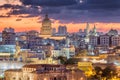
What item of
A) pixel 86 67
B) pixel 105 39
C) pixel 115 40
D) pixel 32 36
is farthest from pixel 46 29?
pixel 86 67

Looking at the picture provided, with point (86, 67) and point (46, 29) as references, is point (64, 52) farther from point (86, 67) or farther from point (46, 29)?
point (46, 29)

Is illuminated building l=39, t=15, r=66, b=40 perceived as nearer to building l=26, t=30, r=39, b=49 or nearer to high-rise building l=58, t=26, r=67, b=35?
building l=26, t=30, r=39, b=49

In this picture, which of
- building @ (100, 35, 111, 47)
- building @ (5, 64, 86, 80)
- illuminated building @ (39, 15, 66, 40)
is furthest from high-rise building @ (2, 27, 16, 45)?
building @ (5, 64, 86, 80)

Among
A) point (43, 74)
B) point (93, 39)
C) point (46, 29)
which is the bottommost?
point (93, 39)

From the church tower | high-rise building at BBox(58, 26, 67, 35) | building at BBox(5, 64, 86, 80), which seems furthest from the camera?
high-rise building at BBox(58, 26, 67, 35)

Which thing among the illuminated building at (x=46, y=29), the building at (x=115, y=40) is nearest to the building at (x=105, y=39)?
the building at (x=115, y=40)

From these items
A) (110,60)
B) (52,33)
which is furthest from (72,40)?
(110,60)

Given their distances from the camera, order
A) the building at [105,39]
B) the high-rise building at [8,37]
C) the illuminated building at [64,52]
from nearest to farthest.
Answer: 1. the illuminated building at [64,52]
2. the high-rise building at [8,37]
3. the building at [105,39]

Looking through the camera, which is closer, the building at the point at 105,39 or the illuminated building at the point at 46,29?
the building at the point at 105,39

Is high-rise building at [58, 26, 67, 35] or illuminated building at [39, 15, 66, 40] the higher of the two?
illuminated building at [39, 15, 66, 40]

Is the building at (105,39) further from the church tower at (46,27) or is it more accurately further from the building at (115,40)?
the church tower at (46,27)

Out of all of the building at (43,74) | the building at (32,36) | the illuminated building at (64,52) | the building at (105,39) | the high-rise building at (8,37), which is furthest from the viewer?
the building at (105,39)

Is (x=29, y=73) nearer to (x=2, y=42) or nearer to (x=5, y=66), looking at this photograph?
(x=5, y=66)

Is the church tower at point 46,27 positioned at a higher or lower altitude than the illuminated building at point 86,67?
lower
